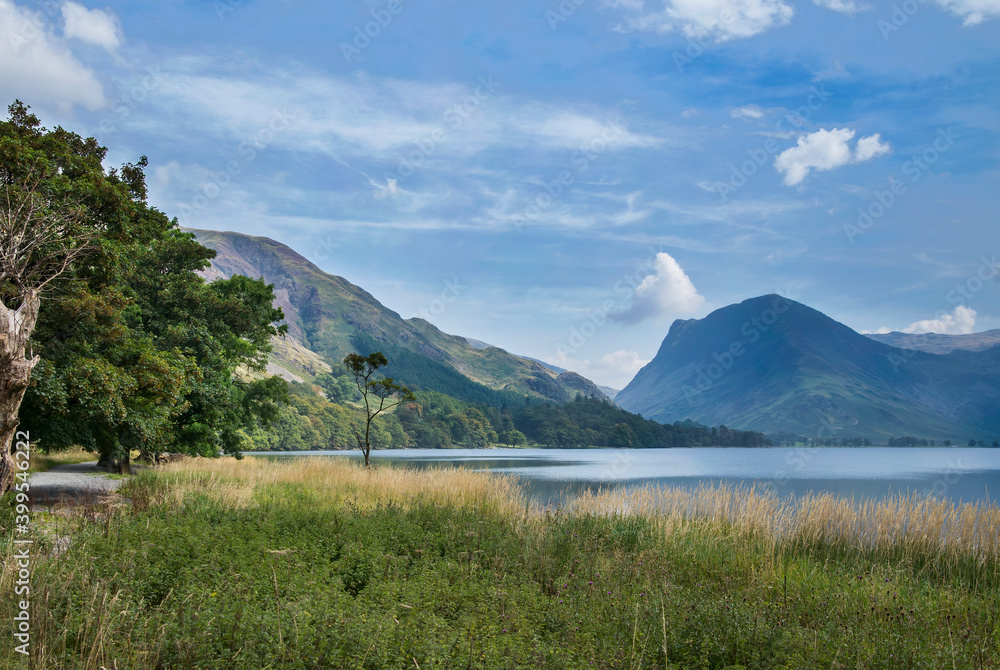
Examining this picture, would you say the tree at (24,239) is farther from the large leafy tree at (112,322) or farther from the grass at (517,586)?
the grass at (517,586)

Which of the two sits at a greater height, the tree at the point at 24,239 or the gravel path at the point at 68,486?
the tree at the point at 24,239

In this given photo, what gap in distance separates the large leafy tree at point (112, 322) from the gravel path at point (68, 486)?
114 cm

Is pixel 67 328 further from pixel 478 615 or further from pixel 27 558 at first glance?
pixel 478 615

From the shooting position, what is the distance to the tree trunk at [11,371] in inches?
417

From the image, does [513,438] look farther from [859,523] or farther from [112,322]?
[859,523]

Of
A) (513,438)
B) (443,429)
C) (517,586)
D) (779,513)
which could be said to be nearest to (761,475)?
(779,513)

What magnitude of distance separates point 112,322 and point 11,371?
5.48 meters

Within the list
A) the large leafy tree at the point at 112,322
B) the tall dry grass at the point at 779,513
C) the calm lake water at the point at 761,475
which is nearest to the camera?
the tall dry grass at the point at 779,513

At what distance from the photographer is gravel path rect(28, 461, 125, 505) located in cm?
1434

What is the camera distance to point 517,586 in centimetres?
715

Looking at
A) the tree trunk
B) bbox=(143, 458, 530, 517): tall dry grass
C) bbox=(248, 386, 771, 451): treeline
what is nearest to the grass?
bbox=(143, 458, 530, 517): tall dry grass

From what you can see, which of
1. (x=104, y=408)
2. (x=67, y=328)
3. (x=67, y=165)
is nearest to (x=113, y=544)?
(x=104, y=408)

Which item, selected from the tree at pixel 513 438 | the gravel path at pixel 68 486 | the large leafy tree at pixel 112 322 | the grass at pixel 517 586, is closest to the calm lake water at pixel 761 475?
the grass at pixel 517 586

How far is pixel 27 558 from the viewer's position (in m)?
6.35
